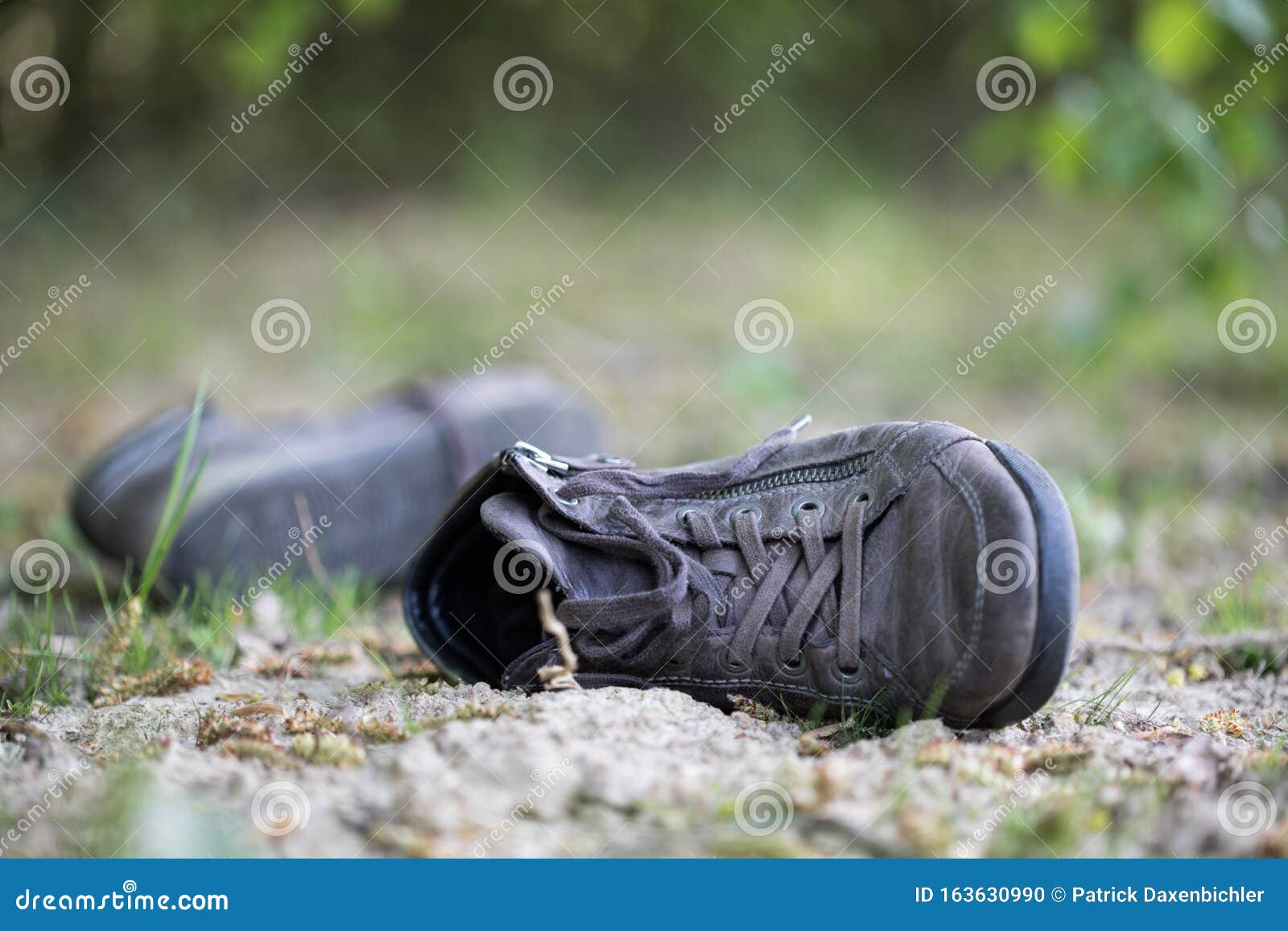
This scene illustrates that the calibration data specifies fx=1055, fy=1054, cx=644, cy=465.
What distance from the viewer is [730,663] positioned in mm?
1516

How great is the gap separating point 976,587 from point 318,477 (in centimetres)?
168

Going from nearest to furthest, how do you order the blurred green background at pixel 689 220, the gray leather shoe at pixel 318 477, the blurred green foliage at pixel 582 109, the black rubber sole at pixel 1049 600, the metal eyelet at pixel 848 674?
the black rubber sole at pixel 1049 600 < the metal eyelet at pixel 848 674 < the gray leather shoe at pixel 318 477 < the blurred green background at pixel 689 220 < the blurred green foliage at pixel 582 109

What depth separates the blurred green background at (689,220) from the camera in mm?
3080

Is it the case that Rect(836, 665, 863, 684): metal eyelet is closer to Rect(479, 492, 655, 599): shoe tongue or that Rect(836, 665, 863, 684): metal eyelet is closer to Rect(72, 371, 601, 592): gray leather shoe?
Rect(479, 492, 655, 599): shoe tongue

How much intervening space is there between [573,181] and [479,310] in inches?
53.8

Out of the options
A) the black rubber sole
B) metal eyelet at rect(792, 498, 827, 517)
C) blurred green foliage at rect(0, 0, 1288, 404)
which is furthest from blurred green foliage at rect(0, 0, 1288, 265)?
the black rubber sole

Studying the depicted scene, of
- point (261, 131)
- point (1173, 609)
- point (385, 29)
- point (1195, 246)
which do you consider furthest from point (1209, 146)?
point (261, 131)

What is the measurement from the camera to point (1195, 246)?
312 cm

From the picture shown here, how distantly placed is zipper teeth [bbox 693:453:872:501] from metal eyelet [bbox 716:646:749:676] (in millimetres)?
259

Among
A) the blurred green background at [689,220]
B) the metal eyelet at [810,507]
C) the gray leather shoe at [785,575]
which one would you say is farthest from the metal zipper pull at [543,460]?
the blurred green background at [689,220]

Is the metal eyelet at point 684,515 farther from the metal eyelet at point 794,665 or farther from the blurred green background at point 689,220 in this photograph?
the blurred green background at point 689,220

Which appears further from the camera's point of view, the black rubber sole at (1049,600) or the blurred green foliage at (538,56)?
the blurred green foliage at (538,56)

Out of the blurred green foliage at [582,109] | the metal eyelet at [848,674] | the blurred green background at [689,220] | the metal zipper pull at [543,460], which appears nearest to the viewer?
the metal eyelet at [848,674]

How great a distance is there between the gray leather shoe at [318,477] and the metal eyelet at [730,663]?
3.89ft
